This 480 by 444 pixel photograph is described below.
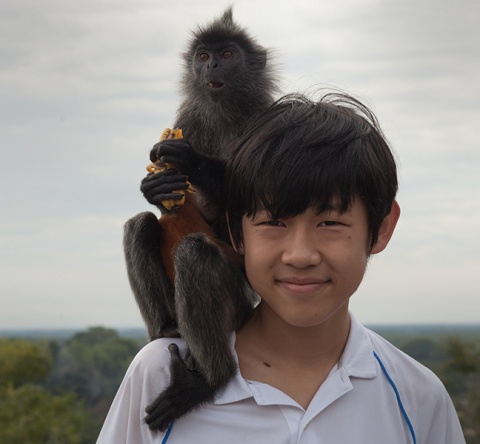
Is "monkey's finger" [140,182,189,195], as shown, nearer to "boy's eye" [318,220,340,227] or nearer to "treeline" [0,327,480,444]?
"boy's eye" [318,220,340,227]

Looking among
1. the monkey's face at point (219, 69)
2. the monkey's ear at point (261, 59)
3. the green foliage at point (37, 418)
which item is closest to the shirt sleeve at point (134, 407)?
the monkey's face at point (219, 69)

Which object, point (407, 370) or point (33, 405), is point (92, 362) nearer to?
point (33, 405)

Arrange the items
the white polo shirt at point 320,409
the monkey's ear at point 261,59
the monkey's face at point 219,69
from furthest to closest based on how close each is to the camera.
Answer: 1. the monkey's ear at point 261,59
2. the monkey's face at point 219,69
3. the white polo shirt at point 320,409

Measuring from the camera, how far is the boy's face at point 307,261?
3193 millimetres

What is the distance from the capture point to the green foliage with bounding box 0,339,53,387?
2399 inches

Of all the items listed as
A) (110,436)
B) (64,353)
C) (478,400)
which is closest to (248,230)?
(110,436)

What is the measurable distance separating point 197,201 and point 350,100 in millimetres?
963

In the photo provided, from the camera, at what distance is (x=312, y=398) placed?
333 cm

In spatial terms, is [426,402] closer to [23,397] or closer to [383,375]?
[383,375]

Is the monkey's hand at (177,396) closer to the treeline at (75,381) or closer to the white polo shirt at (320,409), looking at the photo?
the white polo shirt at (320,409)

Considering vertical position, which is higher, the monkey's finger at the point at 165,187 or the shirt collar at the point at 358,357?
the monkey's finger at the point at 165,187

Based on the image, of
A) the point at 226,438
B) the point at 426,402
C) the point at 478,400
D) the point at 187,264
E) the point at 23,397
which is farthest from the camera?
the point at 23,397

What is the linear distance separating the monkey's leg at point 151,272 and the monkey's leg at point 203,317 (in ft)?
1.05

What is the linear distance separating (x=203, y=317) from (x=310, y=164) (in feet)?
3.03
